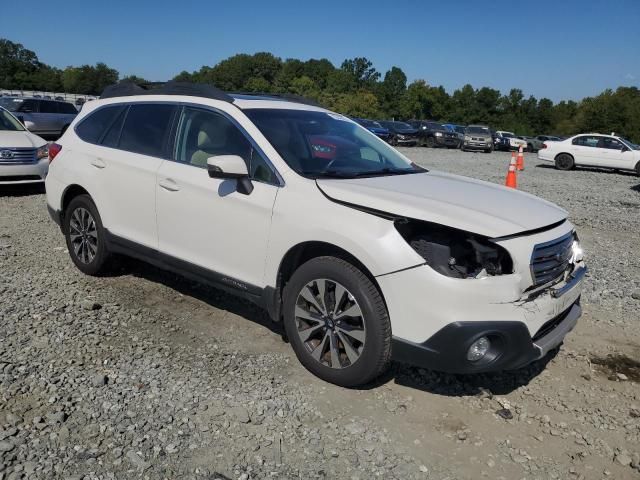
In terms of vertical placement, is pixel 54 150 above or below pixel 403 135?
above

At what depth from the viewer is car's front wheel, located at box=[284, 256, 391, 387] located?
3.25 meters

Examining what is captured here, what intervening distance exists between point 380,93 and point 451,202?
108 m

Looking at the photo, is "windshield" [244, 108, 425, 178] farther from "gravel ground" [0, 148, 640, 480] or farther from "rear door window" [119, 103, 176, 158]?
"gravel ground" [0, 148, 640, 480]

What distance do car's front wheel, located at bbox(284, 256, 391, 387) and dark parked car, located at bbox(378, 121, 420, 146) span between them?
97.9ft

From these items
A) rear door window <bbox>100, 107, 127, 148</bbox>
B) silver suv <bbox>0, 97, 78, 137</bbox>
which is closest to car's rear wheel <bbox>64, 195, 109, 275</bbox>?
rear door window <bbox>100, 107, 127, 148</bbox>

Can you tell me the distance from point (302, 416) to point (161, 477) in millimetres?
888

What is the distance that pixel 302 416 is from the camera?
3252 mm

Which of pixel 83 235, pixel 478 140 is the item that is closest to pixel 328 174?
pixel 83 235

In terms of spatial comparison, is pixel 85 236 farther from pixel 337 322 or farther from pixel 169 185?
pixel 337 322

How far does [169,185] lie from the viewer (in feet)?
14.1

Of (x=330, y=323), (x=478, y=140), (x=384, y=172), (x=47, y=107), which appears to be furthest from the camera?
(x=478, y=140)

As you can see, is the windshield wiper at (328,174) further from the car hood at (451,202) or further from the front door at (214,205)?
the front door at (214,205)

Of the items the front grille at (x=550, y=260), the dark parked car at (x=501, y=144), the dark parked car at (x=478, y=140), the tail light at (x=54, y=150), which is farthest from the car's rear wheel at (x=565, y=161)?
the tail light at (x=54, y=150)

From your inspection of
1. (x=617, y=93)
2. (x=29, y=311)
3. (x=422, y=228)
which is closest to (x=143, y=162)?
(x=29, y=311)
